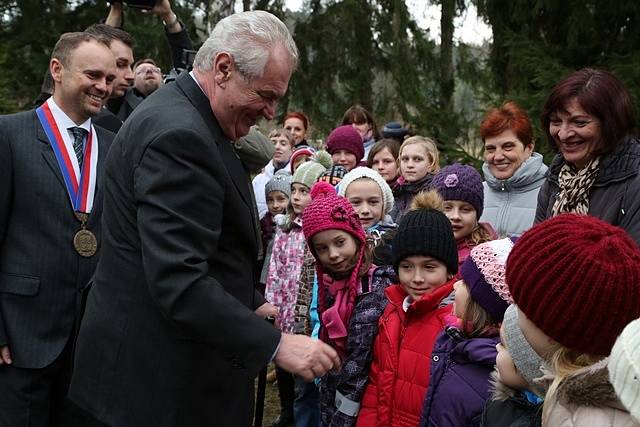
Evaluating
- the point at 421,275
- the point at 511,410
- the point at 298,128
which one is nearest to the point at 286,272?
the point at 421,275

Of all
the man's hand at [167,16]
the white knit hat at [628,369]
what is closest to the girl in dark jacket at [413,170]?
the man's hand at [167,16]

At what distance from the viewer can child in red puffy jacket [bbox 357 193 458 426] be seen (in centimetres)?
269

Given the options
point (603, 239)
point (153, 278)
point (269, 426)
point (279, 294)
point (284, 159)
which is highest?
point (603, 239)

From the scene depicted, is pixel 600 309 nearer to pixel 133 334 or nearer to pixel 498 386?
pixel 498 386

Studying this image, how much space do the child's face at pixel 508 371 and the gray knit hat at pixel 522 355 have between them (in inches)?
0.9

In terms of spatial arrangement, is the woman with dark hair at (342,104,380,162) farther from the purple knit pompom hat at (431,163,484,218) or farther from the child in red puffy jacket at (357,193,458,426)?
the child in red puffy jacket at (357,193,458,426)

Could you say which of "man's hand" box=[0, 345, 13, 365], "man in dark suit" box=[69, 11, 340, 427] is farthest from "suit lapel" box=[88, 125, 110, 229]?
"man in dark suit" box=[69, 11, 340, 427]

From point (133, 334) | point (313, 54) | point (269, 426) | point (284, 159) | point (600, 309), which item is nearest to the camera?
point (600, 309)

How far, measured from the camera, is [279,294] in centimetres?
472

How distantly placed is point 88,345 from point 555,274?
1.45 meters

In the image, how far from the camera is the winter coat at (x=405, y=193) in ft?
15.1

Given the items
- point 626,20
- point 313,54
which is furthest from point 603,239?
point 313,54

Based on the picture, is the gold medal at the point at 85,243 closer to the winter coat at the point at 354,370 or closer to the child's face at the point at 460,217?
the winter coat at the point at 354,370

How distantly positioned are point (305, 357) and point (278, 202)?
3.46 meters
